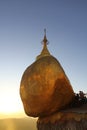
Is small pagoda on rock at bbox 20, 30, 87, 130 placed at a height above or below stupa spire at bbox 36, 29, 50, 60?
below

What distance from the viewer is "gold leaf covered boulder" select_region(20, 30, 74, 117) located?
19.2 metres

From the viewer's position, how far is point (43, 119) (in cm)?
2017

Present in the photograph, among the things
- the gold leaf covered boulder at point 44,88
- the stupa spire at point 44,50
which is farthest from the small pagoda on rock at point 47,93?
the stupa spire at point 44,50

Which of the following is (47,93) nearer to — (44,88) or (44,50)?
(44,88)

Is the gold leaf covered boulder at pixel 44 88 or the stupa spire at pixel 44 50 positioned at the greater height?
the stupa spire at pixel 44 50

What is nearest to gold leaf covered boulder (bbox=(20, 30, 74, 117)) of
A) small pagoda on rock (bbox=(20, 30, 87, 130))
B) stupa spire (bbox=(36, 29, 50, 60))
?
small pagoda on rock (bbox=(20, 30, 87, 130))

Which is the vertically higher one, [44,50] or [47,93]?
[44,50]

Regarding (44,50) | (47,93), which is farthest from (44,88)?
(44,50)

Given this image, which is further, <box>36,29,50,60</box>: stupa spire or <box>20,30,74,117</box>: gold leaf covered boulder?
<box>36,29,50,60</box>: stupa spire

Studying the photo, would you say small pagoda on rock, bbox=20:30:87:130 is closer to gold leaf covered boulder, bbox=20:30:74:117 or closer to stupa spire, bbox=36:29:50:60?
gold leaf covered boulder, bbox=20:30:74:117

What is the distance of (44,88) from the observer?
19.1 m

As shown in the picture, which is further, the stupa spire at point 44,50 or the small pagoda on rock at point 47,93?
the stupa spire at point 44,50

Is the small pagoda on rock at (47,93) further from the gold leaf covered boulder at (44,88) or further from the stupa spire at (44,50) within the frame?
the stupa spire at (44,50)

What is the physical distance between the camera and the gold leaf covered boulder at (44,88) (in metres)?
19.2
